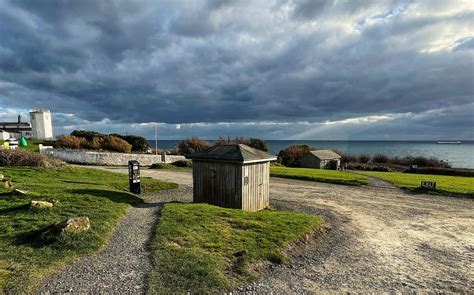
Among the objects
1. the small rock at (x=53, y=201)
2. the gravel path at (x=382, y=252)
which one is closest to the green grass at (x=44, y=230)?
the small rock at (x=53, y=201)

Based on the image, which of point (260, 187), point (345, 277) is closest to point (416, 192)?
point (260, 187)

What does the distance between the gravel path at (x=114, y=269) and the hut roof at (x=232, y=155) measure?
14.6 feet

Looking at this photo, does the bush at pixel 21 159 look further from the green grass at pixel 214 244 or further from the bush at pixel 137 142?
the bush at pixel 137 142

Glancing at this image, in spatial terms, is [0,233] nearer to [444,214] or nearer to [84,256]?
[84,256]

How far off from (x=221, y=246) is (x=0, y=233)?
579 cm

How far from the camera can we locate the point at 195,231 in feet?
25.6

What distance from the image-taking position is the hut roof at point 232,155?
432 inches

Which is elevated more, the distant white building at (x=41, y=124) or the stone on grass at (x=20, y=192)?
the distant white building at (x=41, y=124)

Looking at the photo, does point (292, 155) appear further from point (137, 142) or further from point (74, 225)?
point (74, 225)

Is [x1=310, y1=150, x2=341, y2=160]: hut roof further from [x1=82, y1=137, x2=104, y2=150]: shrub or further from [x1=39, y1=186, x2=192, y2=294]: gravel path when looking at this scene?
[x1=39, y1=186, x2=192, y2=294]: gravel path

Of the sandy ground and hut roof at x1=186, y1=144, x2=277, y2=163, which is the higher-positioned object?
hut roof at x1=186, y1=144, x2=277, y2=163

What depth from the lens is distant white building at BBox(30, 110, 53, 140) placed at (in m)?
58.3

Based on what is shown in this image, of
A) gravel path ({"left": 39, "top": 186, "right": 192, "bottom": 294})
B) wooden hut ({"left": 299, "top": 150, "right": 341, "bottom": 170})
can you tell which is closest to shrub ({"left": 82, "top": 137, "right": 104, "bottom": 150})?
gravel path ({"left": 39, "top": 186, "right": 192, "bottom": 294})

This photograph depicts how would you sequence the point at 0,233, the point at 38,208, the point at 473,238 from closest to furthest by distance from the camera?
the point at 0,233 → the point at 38,208 → the point at 473,238
